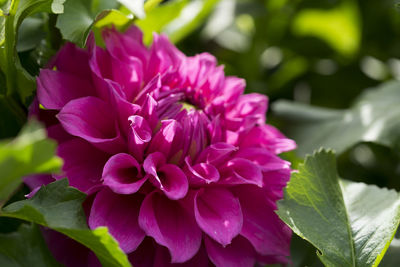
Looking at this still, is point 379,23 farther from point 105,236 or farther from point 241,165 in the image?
point 105,236

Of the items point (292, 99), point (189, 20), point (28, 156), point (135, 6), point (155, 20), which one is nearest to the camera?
point (28, 156)

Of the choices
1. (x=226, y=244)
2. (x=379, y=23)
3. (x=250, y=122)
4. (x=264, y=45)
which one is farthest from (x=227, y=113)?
(x=379, y=23)

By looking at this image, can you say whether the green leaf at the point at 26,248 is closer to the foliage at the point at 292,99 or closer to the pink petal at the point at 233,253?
the foliage at the point at 292,99

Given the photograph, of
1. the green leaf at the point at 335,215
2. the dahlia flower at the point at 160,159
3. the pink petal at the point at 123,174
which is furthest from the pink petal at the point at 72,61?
the green leaf at the point at 335,215

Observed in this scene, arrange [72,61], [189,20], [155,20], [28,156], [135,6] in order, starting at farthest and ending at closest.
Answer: [189,20]
[155,20]
[72,61]
[135,6]
[28,156]

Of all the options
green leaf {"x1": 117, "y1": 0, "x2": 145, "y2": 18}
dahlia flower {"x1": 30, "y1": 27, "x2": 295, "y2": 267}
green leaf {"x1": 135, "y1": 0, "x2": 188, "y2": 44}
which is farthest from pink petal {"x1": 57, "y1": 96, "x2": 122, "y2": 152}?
green leaf {"x1": 135, "y1": 0, "x2": 188, "y2": 44}

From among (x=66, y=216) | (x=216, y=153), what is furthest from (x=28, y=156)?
(x=216, y=153)

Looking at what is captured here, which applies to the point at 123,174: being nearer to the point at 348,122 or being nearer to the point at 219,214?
the point at 219,214
